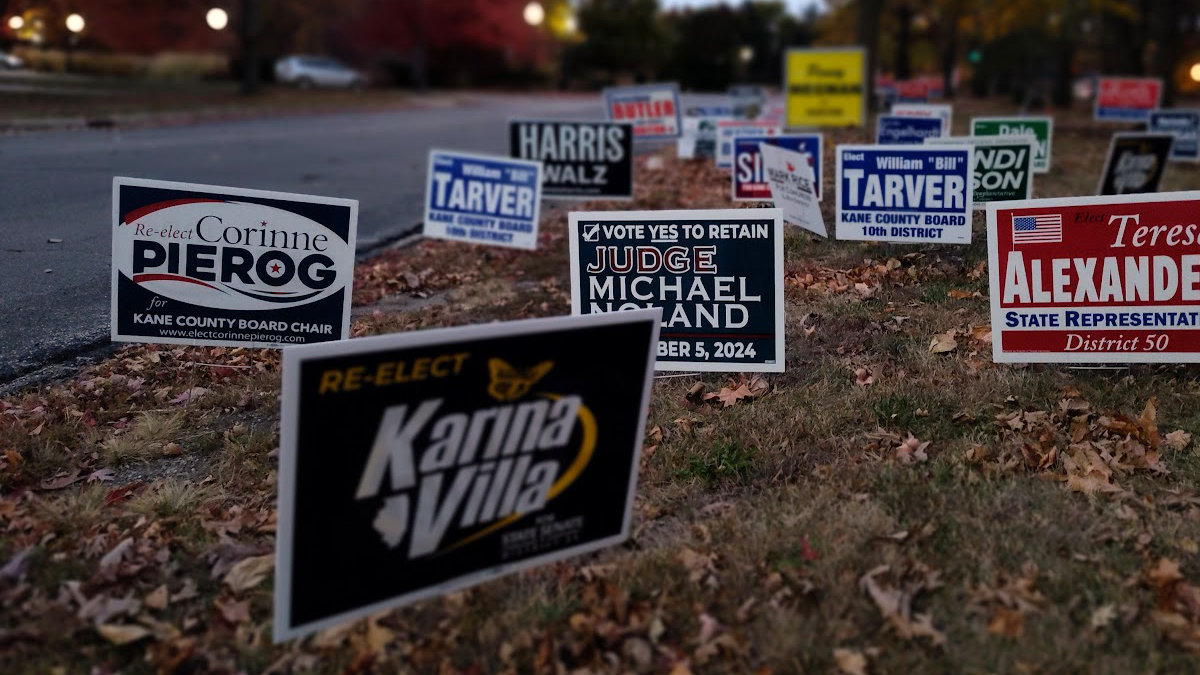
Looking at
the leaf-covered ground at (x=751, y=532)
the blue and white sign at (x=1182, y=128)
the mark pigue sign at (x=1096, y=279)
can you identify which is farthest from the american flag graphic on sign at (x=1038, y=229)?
the blue and white sign at (x=1182, y=128)

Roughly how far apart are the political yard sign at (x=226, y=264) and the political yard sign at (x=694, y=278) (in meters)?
1.39

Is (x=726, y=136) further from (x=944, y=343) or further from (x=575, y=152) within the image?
(x=944, y=343)

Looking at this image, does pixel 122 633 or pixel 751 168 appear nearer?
pixel 122 633

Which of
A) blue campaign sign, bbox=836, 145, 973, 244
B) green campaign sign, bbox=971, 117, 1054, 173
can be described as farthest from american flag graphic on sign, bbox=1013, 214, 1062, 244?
green campaign sign, bbox=971, 117, 1054, 173

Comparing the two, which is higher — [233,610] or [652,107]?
[652,107]

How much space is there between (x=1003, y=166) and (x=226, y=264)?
650 centimetres

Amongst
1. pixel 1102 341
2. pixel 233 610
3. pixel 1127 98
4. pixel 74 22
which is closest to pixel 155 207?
pixel 233 610

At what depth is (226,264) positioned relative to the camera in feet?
18.6

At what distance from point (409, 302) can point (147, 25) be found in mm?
42187

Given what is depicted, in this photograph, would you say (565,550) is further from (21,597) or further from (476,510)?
(21,597)

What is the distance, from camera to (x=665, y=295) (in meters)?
5.77

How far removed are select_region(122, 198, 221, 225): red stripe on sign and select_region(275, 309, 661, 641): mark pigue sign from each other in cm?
300

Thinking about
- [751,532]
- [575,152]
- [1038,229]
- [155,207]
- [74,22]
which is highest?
[74,22]

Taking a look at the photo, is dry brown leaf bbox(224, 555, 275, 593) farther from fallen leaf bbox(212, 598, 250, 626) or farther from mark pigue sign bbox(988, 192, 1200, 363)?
mark pigue sign bbox(988, 192, 1200, 363)
